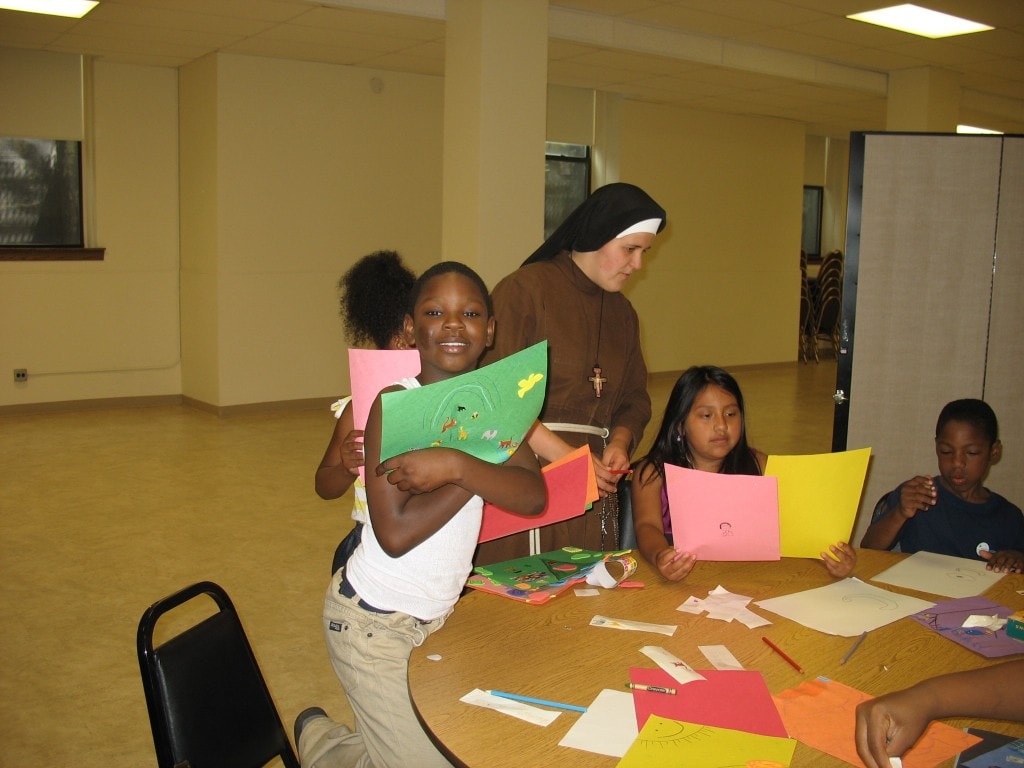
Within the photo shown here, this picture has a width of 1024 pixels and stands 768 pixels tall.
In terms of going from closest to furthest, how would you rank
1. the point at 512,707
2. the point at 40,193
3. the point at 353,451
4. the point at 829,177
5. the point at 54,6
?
the point at 512,707
the point at 353,451
the point at 54,6
the point at 40,193
the point at 829,177

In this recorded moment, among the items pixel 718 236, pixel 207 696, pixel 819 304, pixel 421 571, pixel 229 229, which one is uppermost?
pixel 718 236

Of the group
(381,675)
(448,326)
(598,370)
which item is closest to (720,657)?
(381,675)

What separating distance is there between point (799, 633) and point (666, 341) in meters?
9.43

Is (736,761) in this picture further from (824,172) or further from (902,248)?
(824,172)

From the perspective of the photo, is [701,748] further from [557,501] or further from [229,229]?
[229,229]

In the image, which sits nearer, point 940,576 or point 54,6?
point 940,576

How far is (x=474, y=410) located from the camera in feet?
5.25

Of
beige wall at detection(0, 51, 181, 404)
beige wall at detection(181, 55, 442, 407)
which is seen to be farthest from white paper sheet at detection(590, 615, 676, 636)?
beige wall at detection(0, 51, 181, 404)

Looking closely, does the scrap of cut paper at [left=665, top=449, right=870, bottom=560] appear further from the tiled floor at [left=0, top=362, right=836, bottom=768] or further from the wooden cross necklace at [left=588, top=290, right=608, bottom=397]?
the tiled floor at [left=0, top=362, right=836, bottom=768]

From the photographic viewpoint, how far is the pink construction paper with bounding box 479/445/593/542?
82.3 inches

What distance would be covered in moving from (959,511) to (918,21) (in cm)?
537

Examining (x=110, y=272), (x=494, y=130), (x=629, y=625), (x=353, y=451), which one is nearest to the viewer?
(x=629, y=625)

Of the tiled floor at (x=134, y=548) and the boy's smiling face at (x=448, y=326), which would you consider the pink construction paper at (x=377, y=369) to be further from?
the tiled floor at (x=134, y=548)

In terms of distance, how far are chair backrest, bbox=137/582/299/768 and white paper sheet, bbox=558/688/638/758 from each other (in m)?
0.71
